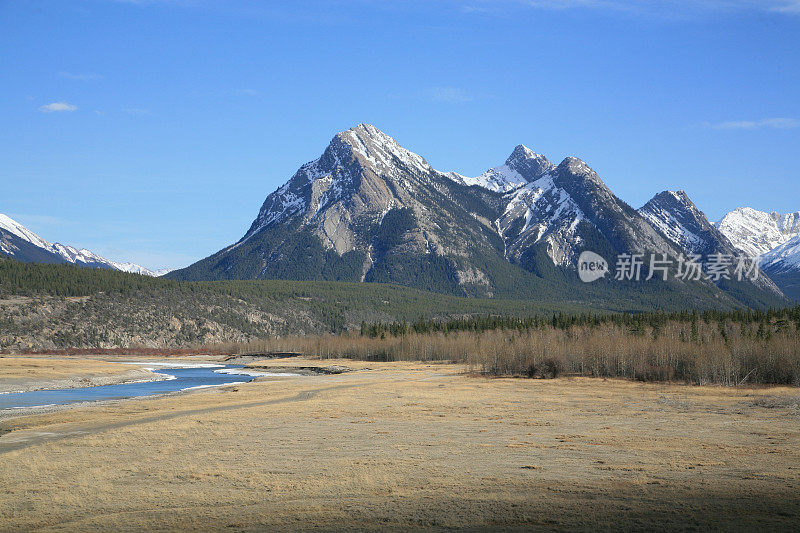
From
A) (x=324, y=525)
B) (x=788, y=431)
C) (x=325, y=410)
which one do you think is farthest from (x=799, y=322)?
(x=324, y=525)

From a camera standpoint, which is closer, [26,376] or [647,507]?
[647,507]

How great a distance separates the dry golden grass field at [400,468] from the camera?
24.2 metres

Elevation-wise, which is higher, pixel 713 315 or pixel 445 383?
pixel 713 315

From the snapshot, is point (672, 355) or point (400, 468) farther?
point (672, 355)

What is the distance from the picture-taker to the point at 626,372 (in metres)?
112

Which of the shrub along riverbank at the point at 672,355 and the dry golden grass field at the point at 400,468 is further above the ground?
the shrub along riverbank at the point at 672,355

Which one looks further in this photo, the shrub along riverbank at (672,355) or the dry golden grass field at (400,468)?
the shrub along riverbank at (672,355)

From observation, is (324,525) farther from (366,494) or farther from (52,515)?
(52,515)

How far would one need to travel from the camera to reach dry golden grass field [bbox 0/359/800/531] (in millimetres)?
24219

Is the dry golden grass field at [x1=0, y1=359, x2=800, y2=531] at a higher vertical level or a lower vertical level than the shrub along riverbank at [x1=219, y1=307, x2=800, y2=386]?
lower

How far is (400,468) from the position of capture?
32844 mm

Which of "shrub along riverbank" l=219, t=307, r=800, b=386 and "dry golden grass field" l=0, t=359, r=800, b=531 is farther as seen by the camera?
"shrub along riverbank" l=219, t=307, r=800, b=386

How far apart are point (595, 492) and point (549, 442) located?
14.0 m

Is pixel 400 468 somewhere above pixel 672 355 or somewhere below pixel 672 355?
below
